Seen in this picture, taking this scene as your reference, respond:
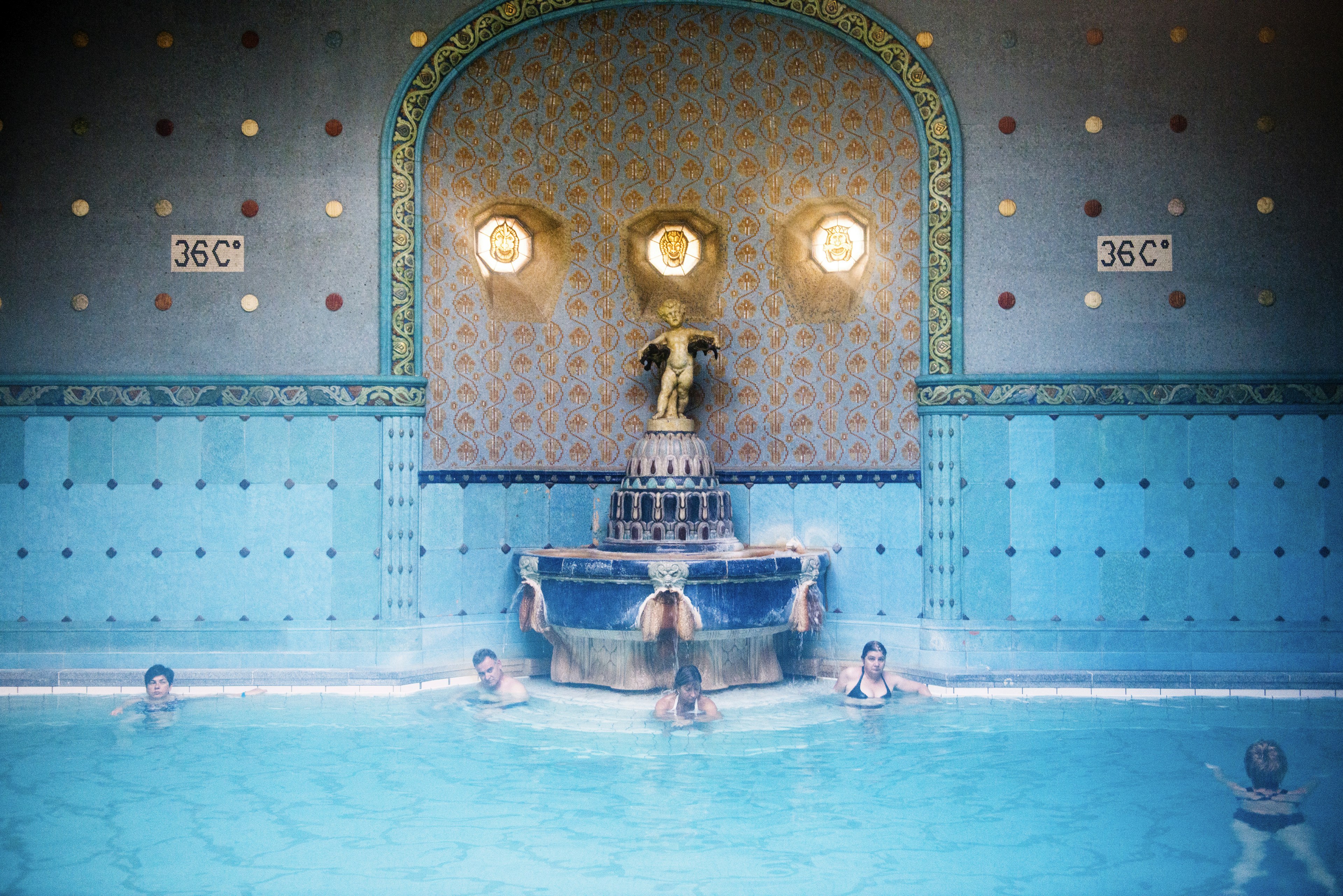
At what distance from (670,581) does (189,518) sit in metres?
3.24

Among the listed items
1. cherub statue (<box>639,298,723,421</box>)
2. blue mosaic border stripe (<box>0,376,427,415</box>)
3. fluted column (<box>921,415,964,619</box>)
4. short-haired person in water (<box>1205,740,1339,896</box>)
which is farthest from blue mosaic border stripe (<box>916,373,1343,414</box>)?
blue mosaic border stripe (<box>0,376,427,415</box>)

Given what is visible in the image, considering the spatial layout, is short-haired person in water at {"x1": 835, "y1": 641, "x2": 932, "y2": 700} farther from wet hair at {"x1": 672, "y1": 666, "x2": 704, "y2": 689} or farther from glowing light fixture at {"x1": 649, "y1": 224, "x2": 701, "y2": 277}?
glowing light fixture at {"x1": 649, "y1": 224, "x2": 701, "y2": 277}

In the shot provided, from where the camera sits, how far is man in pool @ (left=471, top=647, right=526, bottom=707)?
6992 millimetres

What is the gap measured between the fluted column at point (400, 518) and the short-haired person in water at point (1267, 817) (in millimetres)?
4910

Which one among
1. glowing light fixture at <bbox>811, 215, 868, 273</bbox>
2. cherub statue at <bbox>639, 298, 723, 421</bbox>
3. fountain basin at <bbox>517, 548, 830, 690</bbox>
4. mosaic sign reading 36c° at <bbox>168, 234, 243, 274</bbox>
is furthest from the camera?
glowing light fixture at <bbox>811, 215, 868, 273</bbox>

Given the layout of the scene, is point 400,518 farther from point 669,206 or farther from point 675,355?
point 669,206

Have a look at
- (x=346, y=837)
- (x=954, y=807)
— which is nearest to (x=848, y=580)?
(x=954, y=807)

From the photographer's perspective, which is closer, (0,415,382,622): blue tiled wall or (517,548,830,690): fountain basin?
(517,548,830,690): fountain basin

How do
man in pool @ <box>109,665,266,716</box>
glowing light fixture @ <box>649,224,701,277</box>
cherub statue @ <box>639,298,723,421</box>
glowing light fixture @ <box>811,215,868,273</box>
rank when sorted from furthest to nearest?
glowing light fixture @ <box>649,224,701,277</box> < glowing light fixture @ <box>811,215,868,273</box> < cherub statue @ <box>639,298,723,421</box> < man in pool @ <box>109,665,266,716</box>

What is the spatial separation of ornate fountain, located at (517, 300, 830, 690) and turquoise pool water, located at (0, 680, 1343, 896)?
37 centimetres

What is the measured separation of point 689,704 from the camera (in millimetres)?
6527

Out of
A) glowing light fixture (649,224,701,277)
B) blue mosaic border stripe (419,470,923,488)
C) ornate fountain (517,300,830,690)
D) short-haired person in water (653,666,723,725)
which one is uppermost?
glowing light fixture (649,224,701,277)

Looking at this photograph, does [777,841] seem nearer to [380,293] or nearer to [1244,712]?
[1244,712]

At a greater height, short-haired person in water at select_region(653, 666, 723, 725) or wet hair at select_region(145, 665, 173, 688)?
Answer: wet hair at select_region(145, 665, 173, 688)
